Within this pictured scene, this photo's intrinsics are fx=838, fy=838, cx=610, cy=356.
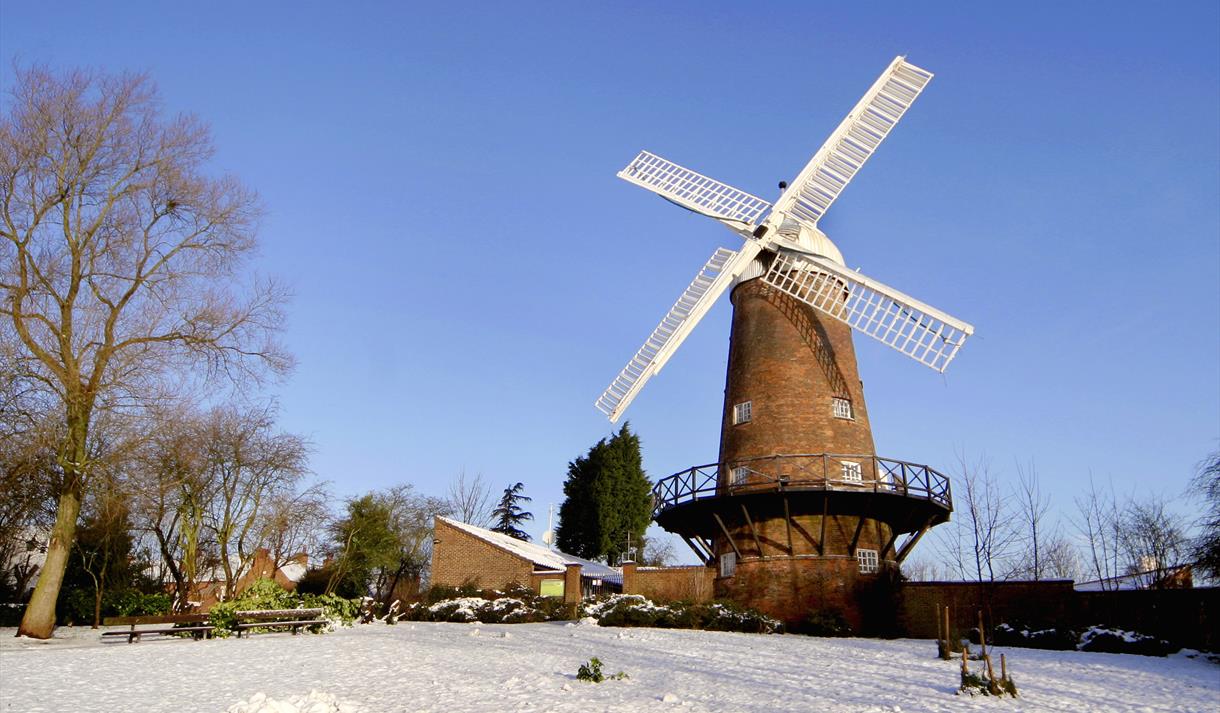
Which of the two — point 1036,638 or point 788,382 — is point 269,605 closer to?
point 788,382

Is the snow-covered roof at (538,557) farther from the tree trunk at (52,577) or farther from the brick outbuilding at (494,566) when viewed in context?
the tree trunk at (52,577)

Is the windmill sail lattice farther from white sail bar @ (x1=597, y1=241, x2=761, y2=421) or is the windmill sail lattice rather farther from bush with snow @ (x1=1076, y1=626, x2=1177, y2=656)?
bush with snow @ (x1=1076, y1=626, x2=1177, y2=656)

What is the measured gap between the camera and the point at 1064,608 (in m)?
19.2

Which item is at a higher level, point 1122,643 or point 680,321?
point 680,321

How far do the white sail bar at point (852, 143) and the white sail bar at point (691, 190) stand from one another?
0.98m

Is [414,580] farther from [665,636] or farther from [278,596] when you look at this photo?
[665,636]

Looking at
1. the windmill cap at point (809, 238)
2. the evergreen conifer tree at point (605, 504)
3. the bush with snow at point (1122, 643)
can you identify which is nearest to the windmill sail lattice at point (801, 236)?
the windmill cap at point (809, 238)

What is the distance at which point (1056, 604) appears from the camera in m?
19.3

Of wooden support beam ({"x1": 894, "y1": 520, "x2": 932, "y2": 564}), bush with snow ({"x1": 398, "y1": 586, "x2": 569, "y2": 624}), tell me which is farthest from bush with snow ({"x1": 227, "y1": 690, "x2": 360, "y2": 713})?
wooden support beam ({"x1": 894, "y1": 520, "x2": 932, "y2": 564})

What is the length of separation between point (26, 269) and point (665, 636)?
15.5 meters

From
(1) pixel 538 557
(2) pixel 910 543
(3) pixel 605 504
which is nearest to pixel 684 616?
(2) pixel 910 543

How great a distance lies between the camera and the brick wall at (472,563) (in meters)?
31.4

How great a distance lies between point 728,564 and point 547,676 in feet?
41.9

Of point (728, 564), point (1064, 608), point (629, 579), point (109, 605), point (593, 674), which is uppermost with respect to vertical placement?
point (728, 564)
